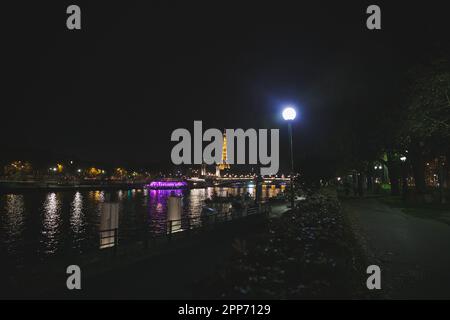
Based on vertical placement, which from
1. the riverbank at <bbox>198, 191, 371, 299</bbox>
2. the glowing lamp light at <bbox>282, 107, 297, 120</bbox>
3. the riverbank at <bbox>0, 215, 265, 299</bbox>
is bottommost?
the riverbank at <bbox>0, 215, 265, 299</bbox>

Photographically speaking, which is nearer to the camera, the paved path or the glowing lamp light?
the paved path

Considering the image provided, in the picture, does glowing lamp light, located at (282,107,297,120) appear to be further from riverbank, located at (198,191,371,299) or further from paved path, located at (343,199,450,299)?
riverbank, located at (198,191,371,299)

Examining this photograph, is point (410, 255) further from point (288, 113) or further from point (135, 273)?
point (135, 273)

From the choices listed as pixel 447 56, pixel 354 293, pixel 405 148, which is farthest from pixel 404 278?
pixel 405 148

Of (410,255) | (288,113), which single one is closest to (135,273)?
(410,255)

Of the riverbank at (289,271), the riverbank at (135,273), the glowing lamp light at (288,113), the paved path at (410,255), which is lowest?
the riverbank at (135,273)

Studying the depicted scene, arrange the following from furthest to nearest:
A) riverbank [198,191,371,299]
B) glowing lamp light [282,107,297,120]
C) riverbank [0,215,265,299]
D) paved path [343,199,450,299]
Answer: glowing lamp light [282,107,297,120]
riverbank [0,215,265,299]
paved path [343,199,450,299]
riverbank [198,191,371,299]

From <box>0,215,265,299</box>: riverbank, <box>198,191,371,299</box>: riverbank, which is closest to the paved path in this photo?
<box>198,191,371,299</box>: riverbank

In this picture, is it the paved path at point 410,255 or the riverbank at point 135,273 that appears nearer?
the paved path at point 410,255

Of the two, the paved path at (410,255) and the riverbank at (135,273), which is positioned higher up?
the paved path at (410,255)

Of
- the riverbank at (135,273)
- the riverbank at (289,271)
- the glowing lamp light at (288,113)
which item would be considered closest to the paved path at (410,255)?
the riverbank at (289,271)

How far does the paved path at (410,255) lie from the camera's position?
8281 millimetres

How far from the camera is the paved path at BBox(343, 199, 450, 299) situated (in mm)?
8281

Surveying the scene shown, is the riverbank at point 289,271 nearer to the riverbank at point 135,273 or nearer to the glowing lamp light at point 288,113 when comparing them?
the riverbank at point 135,273
